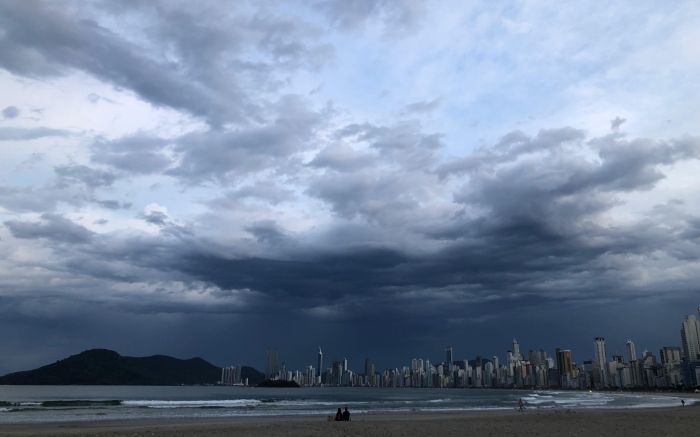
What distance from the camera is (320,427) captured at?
31.8 metres

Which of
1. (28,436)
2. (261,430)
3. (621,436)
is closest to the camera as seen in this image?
(621,436)

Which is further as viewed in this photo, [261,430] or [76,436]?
[261,430]

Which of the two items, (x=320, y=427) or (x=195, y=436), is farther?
(x=320, y=427)

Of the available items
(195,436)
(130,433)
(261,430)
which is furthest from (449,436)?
(130,433)

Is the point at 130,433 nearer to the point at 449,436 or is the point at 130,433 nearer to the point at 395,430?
the point at 395,430

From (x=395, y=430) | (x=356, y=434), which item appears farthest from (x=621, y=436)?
(x=356, y=434)

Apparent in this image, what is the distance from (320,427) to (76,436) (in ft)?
45.0

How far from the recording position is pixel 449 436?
1062 inches

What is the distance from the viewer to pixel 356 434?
27734mm

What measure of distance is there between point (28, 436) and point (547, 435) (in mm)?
28630

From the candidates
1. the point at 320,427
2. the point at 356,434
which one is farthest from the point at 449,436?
the point at 320,427

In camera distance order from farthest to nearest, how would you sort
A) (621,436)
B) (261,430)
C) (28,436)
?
(261,430), (28,436), (621,436)

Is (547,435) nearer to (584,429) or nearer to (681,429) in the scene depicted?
(584,429)

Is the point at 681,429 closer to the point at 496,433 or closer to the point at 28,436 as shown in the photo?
the point at 496,433
